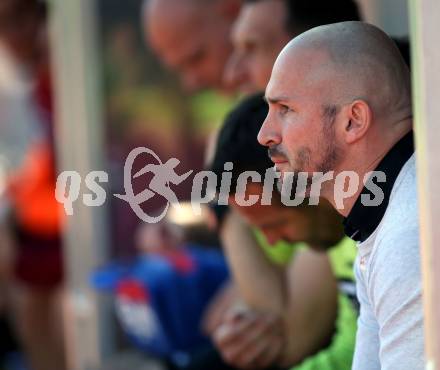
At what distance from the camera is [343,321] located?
7.36 feet

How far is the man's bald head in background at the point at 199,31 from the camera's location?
3.20 m

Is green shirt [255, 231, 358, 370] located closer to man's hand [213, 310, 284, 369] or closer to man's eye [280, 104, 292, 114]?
man's hand [213, 310, 284, 369]

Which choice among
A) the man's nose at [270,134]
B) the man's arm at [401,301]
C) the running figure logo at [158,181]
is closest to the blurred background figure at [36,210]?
the running figure logo at [158,181]

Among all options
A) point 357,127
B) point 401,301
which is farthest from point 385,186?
point 401,301

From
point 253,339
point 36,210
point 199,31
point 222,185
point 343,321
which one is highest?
point 199,31

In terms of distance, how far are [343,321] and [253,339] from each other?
0.98 feet

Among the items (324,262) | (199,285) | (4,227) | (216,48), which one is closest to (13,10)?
(4,227)

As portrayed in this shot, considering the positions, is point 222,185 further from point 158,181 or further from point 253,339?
point 158,181

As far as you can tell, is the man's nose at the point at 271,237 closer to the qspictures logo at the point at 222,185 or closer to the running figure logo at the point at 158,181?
the qspictures logo at the point at 222,185

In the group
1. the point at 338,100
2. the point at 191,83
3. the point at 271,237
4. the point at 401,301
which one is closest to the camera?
the point at 401,301

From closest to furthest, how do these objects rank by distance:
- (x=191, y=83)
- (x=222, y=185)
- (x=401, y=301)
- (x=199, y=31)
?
1. (x=401, y=301)
2. (x=222, y=185)
3. (x=199, y=31)
4. (x=191, y=83)

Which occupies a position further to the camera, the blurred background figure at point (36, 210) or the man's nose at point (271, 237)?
the blurred background figure at point (36, 210)

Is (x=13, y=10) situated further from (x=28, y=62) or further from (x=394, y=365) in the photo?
(x=394, y=365)

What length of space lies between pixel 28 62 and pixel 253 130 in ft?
9.27
